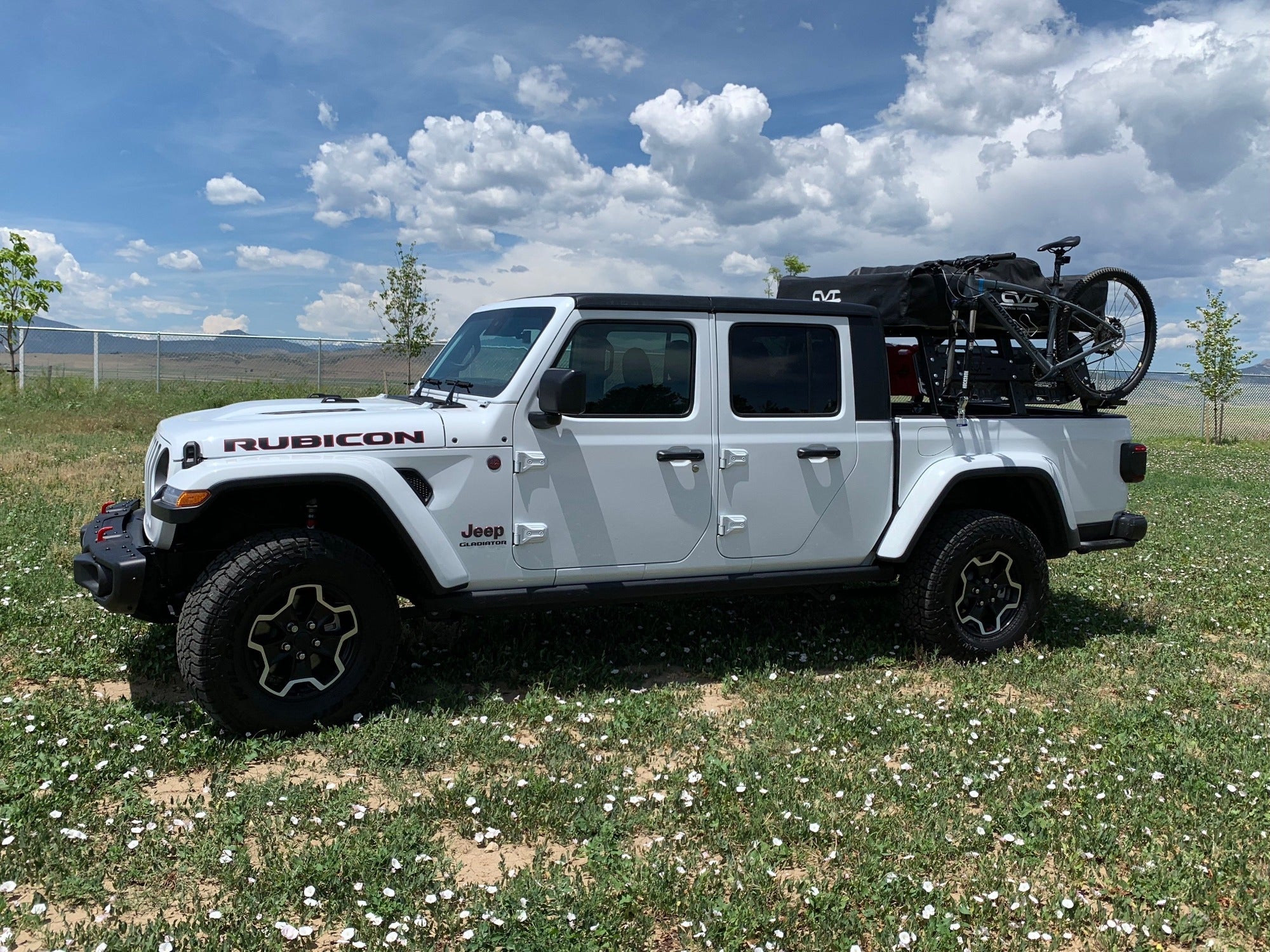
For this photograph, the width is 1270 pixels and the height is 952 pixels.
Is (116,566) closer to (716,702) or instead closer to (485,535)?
(485,535)

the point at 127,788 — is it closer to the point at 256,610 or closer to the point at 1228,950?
the point at 256,610

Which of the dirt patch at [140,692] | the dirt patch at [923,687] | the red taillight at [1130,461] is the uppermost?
the red taillight at [1130,461]

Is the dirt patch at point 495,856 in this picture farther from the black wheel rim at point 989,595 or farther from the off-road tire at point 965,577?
the black wheel rim at point 989,595

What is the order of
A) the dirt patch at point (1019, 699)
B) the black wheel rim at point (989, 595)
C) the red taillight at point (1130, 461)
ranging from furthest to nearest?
the red taillight at point (1130, 461)
the black wheel rim at point (989, 595)
the dirt patch at point (1019, 699)

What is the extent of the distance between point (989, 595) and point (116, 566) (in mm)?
4630

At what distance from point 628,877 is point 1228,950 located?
75.6 inches

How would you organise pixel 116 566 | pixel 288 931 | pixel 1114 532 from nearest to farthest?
pixel 288 931 < pixel 116 566 < pixel 1114 532

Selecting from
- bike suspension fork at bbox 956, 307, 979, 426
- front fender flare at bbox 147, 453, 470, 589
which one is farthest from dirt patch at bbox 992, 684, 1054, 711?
front fender flare at bbox 147, 453, 470, 589

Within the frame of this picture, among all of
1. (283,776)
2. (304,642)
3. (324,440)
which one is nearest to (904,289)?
(324,440)

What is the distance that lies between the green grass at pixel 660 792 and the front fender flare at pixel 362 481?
0.77 meters

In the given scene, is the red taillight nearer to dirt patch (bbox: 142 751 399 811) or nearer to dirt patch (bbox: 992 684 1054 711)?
dirt patch (bbox: 992 684 1054 711)

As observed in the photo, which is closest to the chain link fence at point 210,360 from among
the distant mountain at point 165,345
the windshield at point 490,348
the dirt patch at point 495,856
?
the distant mountain at point 165,345

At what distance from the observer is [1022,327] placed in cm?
623

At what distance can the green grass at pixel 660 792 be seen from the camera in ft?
10.5
